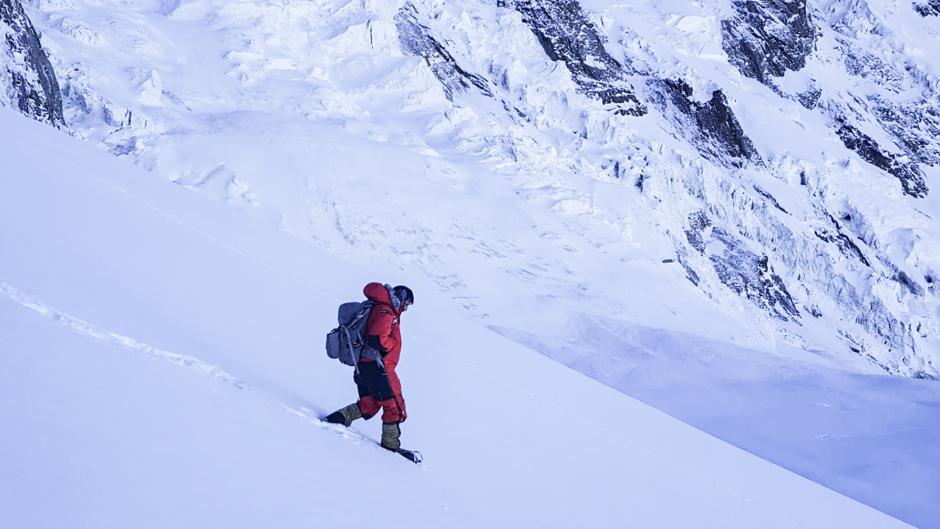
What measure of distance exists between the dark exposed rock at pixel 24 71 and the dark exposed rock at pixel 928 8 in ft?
274

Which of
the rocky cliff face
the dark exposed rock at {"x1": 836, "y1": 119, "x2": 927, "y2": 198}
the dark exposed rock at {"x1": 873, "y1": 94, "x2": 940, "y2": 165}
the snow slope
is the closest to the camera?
the snow slope

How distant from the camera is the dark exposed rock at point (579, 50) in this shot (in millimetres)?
49125

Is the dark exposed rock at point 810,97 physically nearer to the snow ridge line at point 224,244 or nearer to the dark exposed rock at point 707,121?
the dark exposed rock at point 707,121

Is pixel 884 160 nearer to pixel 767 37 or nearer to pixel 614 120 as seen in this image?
pixel 767 37

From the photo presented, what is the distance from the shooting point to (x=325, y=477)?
390 centimetres

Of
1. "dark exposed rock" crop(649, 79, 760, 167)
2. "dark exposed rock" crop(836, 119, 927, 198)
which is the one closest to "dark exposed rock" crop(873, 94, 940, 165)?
"dark exposed rock" crop(836, 119, 927, 198)

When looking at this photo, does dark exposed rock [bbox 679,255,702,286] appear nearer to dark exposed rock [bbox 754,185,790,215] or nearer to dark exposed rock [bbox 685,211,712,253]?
dark exposed rock [bbox 685,211,712,253]

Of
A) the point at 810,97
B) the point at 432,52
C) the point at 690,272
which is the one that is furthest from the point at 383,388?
the point at 810,97

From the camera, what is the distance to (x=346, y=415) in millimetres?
4875

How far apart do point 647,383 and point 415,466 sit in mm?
12212

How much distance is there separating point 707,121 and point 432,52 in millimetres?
22909

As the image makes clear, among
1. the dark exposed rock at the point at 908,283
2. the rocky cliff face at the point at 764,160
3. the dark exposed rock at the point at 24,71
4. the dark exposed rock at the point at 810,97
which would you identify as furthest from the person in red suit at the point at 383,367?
the dark exposed rock at the point at 810,97

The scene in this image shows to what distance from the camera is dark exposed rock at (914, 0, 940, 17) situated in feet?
264

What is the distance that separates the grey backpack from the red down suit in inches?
1.9
